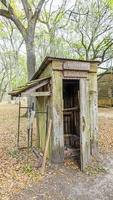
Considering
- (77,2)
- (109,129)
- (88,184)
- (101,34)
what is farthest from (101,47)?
(88,184)

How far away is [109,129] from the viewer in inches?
440

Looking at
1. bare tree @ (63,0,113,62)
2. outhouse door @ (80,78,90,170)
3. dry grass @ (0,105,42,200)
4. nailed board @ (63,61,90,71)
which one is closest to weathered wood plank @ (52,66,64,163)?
nailed board @ (63,61,90,71)

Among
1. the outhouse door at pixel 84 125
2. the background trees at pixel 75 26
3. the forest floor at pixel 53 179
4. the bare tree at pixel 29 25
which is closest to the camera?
the forest floor at pixel 53 179

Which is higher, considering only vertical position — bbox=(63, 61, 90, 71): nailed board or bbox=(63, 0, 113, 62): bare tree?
bbox=(63, 0, 113, 62): bare tree

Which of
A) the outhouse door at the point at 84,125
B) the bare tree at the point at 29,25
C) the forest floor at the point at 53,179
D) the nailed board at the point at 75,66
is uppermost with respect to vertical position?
the bare tree at the point at 29,25

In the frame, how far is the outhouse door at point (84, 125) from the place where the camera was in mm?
6320

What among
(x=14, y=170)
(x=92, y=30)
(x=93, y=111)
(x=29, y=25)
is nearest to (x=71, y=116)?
(x=93, y=111)

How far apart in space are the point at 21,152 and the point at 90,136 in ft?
7.35

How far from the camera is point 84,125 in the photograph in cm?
641

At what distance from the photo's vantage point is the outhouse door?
6320mm

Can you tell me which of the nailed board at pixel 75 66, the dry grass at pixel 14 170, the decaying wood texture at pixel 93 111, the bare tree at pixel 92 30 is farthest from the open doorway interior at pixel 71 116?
the bare tree at pixel 92 30

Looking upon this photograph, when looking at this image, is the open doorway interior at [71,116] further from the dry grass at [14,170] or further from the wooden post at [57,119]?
the dry grass at [14,170]

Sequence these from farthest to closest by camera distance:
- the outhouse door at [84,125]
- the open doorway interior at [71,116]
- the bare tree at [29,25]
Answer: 1. the bare tree at [29,25]
2. the open doorway interior at [71,116]
3. the outhouse door at [84,125]

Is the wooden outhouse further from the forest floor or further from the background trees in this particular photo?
the background trees
